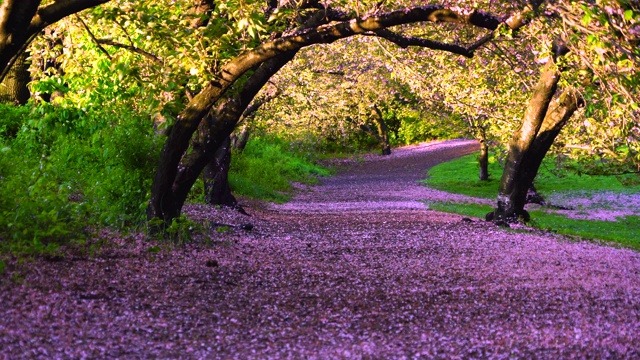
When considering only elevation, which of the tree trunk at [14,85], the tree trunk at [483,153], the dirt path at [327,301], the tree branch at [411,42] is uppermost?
the tree branch at [411,42]

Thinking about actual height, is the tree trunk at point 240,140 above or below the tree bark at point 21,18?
below

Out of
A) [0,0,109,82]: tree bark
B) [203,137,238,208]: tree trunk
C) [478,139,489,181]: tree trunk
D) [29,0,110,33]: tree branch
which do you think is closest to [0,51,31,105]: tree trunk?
[203,137,238,208]: tree trunk

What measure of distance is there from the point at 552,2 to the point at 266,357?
6005 millimetres

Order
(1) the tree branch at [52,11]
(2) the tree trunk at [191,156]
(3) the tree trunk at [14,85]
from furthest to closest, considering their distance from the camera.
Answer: (3) the tree trunk at [14,85] → (2) the tree trunk at [191,156] → (1) the tree branch at [52,11]

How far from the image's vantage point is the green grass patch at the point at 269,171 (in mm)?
33344

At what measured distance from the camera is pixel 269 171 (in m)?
41.1

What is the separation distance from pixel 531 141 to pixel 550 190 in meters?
22.5

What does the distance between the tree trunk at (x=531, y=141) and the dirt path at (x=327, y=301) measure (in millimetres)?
4111

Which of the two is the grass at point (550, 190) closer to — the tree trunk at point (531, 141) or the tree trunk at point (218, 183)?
the tree trunk at point (531, 141)

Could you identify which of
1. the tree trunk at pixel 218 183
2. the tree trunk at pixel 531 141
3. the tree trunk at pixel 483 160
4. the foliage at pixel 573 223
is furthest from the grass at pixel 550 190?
the tree trunk at pixel 218 183

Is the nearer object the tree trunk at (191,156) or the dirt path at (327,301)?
the dirt path at (327,301)

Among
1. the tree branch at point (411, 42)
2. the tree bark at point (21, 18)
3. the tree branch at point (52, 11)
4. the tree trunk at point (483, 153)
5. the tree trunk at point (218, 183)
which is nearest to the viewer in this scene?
the tree bark at point (21, 18)

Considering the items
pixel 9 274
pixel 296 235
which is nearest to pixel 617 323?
pixel 9 274

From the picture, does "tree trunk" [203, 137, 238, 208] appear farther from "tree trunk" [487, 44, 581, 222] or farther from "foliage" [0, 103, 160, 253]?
"tree trunk" [487, 44, 581, 222]
